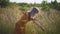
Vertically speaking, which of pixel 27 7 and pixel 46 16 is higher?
pixel 27 7

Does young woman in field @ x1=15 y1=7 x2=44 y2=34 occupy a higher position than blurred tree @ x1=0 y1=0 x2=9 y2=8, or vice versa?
blurred tree @ x1=0 y1=0 x2=9 y2=8

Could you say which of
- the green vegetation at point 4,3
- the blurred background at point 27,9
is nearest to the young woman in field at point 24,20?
the blurred background at point 27,9

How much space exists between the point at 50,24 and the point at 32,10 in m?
0.25

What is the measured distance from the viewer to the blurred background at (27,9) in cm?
151

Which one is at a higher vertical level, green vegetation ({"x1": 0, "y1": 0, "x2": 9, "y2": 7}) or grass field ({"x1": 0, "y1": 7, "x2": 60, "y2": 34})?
green vegetation ({"x1": 0, "y1": 0, "x2": 9, "y2": 7})

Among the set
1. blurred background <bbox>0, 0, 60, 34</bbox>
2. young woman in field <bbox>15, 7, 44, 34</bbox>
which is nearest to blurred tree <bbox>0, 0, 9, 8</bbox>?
blurred background <bbox>0, 0, 60, 34</bbox>

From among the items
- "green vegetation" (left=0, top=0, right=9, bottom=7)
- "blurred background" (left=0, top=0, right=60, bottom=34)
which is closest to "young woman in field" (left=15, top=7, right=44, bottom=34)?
"blurred background" (left=0, top=0, right=60, bottom=34)

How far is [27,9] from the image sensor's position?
4.99ft

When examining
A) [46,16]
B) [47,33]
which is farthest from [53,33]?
[46,16]

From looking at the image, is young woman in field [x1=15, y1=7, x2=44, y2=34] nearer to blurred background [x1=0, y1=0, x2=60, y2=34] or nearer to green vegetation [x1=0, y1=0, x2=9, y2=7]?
blurred background [x1=0, y1=0, x2=60, y2=34]

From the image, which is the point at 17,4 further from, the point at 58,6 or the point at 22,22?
the point at 58,6

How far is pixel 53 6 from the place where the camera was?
1.54m

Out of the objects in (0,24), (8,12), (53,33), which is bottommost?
(53,33)

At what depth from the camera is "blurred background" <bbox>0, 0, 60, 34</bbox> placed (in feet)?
4.95
